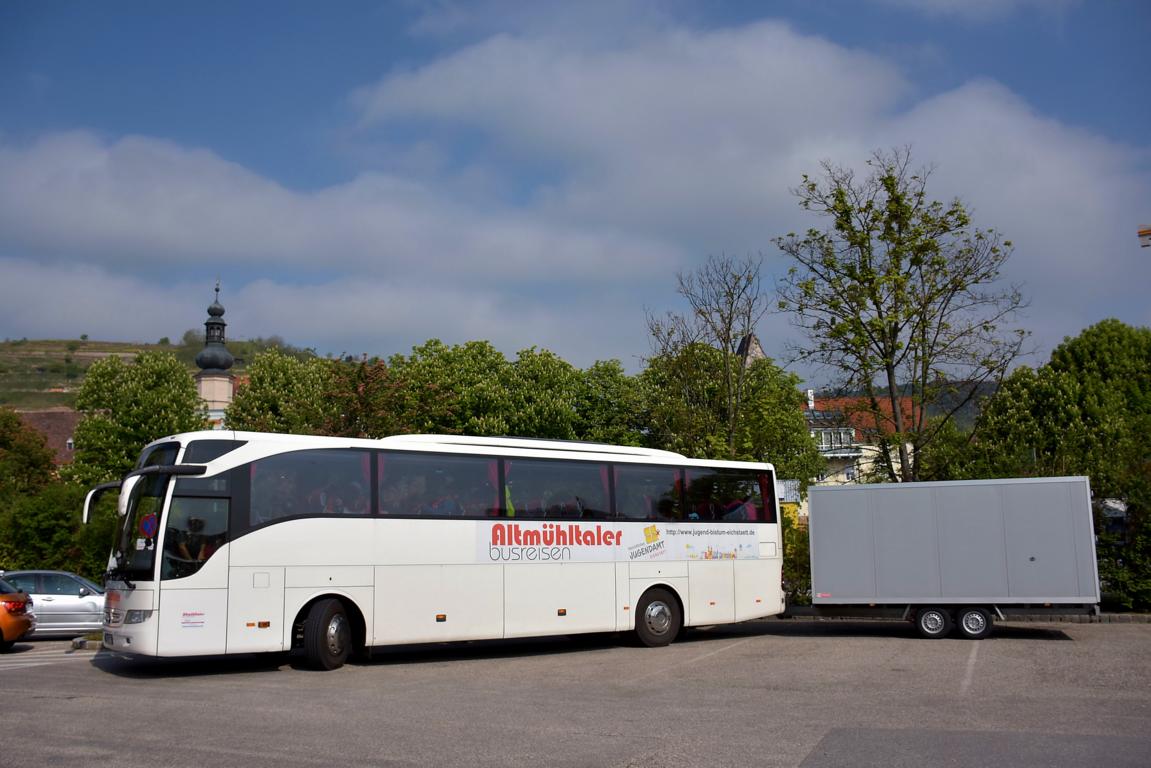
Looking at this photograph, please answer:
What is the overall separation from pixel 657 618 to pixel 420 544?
5.15 m

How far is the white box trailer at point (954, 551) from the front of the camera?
18969mm

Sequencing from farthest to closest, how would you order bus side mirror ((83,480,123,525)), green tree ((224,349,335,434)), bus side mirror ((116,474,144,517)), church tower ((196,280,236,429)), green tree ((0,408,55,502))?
church tower ((196,280,236,429)), green tree ((0,408,55,502)), green tree ((224,349,335,434)), bus side mirror ((83,480,123,525)), bus side mirror ((116,474,144,517))

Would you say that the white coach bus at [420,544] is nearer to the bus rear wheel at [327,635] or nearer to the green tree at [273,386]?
the bus rear wheel at [327,635]

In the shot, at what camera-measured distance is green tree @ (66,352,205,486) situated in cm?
5553

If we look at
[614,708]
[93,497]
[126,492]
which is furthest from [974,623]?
[93,497]

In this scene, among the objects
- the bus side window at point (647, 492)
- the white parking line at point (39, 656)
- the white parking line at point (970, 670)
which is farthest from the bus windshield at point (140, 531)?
the white parking line at point (970, 670)

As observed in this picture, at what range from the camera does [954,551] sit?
19.6 meters

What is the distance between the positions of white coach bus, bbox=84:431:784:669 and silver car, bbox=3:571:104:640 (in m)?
8.82

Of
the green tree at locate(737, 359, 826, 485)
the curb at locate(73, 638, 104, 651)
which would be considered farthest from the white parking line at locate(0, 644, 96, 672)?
the green tree at locate(737, 359, 826, 485)

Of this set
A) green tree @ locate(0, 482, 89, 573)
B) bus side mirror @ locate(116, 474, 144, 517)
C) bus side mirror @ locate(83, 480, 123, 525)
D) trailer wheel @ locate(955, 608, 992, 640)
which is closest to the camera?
bus side mirror @ locate(116, 474, 144, 517)

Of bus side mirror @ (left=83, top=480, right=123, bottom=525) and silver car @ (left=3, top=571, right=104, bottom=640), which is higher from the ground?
bus side mirror @ (left=83, top=480, right=123, bottom=525)

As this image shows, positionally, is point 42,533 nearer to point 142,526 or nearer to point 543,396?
point 142,526

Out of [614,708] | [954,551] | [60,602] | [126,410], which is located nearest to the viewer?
[614,708]

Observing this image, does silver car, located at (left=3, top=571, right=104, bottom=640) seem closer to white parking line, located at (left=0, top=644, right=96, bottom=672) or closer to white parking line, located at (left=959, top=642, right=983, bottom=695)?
white parking line, located at (left=0, top=644, right=96, bottom=672)
